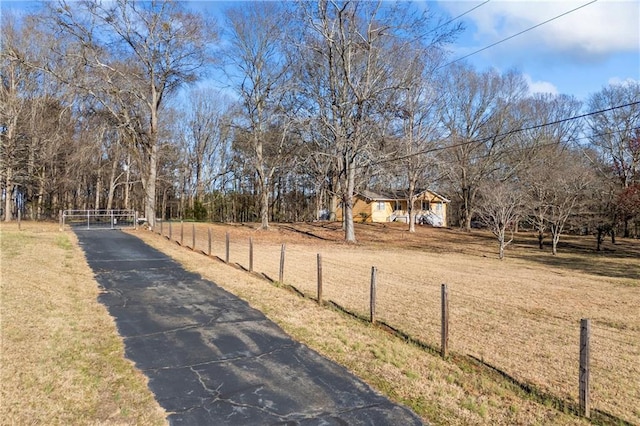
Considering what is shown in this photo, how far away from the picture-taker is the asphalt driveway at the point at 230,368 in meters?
3.96

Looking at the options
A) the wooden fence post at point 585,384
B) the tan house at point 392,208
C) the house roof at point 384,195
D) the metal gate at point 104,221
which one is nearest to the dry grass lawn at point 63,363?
the wooden fence post at point 585,384

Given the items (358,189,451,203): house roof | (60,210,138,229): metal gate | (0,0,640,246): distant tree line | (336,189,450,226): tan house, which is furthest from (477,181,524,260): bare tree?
(336,189,450,226): tan house

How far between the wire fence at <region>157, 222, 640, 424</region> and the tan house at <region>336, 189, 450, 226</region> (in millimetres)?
33442

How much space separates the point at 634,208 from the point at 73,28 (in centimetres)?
3096

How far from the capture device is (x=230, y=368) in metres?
5.00

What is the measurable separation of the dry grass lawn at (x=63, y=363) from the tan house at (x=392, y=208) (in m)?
39.1

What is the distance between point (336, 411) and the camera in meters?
4.03

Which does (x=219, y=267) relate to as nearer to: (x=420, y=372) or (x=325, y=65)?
(x=420, y=372)

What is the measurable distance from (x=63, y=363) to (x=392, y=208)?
4443cm

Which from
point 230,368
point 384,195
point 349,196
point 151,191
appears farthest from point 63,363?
point 384,195

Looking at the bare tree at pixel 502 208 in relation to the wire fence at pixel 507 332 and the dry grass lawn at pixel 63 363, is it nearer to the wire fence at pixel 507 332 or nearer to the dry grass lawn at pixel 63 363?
the wire fence at pixel 507 332

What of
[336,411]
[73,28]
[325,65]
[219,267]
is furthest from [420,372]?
[73,28]

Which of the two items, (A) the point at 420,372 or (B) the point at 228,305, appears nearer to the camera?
(A) the point at 420,372

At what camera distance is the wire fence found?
16.5 ft
